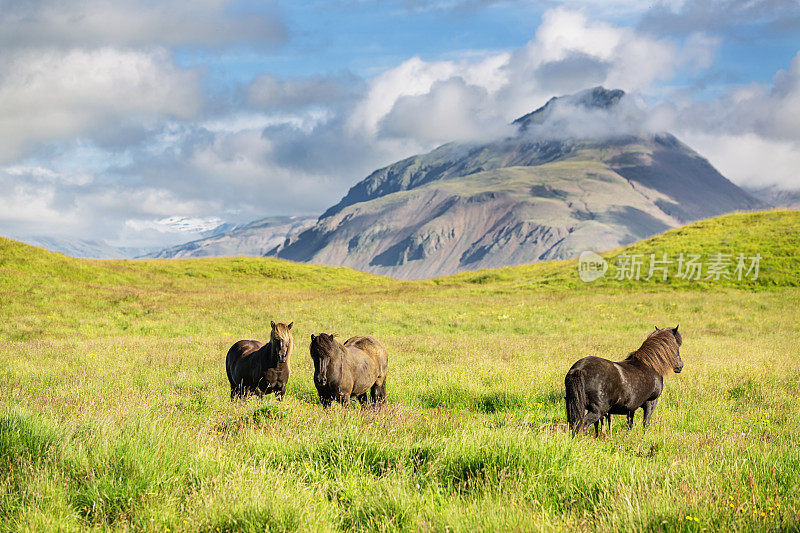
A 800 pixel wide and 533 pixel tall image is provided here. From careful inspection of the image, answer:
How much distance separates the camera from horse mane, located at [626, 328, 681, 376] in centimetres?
769

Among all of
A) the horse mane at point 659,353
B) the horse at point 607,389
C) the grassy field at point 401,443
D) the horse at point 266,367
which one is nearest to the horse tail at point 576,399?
the horse at point 607,389

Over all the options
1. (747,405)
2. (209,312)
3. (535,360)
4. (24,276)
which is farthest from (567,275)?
(24,276)

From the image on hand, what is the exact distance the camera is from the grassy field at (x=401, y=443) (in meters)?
3.89

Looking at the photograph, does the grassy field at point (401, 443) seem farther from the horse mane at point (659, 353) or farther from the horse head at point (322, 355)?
the horse mane at point (659, 353)

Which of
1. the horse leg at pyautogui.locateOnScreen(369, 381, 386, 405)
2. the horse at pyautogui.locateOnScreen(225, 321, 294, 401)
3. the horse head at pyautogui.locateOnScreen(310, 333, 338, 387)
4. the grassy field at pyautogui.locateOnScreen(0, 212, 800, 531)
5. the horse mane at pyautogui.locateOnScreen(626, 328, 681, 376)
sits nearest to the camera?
the grassy field at pyautogui.locateOnScreen(0, 212, 800, 531)

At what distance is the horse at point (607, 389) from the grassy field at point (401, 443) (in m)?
0.47

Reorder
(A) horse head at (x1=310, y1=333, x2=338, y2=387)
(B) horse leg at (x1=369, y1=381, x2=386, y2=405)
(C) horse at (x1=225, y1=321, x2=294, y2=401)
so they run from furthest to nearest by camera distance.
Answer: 1. (B) horse leg at (x1=369, y1=381, x2=386, y2=405)
2. (C) horse at (x1=225, y1=321, x2=294, y2=401)
3. (A) horse head at (x1=310, y1=333, x2=338, y2=387)

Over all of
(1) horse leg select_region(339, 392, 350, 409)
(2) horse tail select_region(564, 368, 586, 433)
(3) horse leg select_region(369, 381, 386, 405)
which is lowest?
(3) horse leg select_region(369, 381, 386, 405)

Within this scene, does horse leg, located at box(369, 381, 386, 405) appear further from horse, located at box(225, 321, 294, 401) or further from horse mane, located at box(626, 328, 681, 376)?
horse mane, located at box(626, 328, 681, 376)

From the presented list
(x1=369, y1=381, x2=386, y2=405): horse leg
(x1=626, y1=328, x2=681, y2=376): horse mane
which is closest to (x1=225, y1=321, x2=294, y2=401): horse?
(x1=369, y1=381, x2=386, y2=405): horse leg

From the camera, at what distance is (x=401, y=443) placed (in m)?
5.84

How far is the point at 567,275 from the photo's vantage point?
169ft

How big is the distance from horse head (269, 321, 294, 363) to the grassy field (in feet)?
2.67

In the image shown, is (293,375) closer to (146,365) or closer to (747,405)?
(146,365)
